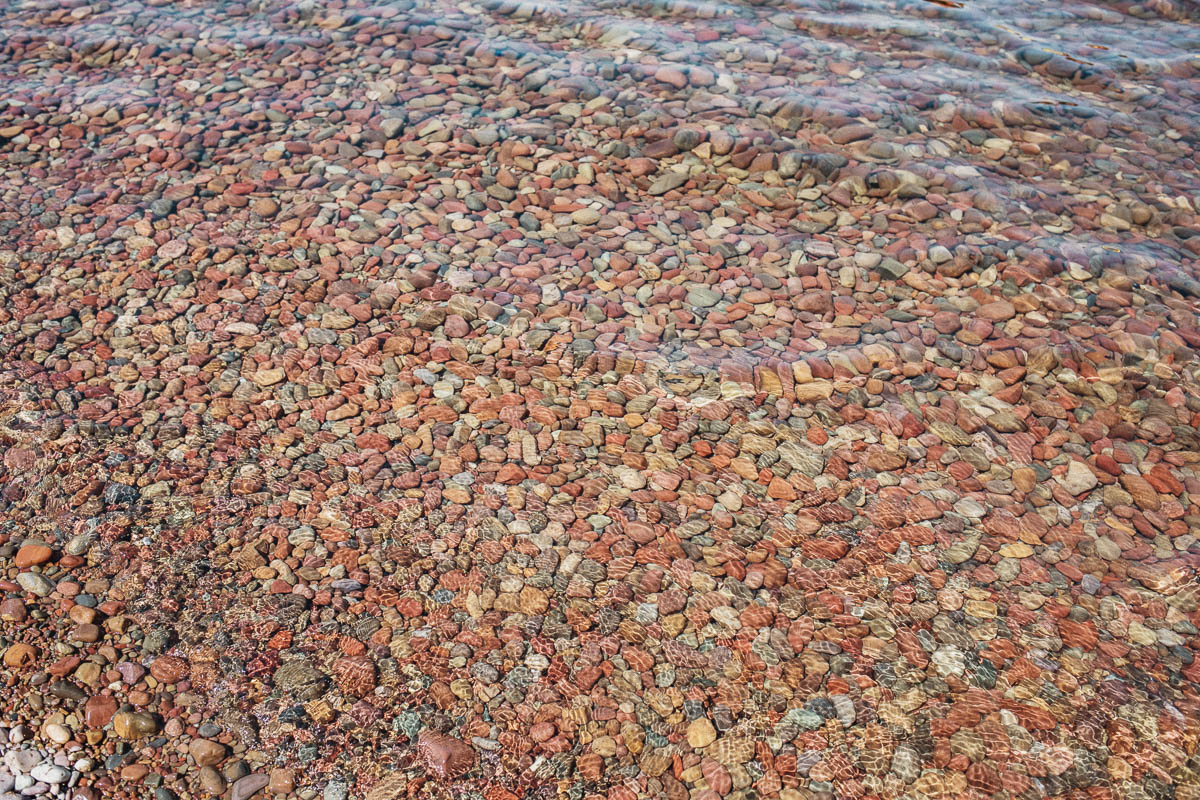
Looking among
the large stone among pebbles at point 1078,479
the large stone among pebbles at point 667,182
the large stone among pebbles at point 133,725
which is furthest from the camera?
the large stone among pebbles at point 667,182

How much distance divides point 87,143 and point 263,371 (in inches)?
129

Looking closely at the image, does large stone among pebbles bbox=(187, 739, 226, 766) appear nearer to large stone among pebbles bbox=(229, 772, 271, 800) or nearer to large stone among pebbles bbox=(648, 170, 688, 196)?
large stone among pebbles bbox=(229, 772, 271, 800)

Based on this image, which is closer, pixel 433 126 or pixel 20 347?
pixel 20 347

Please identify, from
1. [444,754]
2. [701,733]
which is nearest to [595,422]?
[701,733]

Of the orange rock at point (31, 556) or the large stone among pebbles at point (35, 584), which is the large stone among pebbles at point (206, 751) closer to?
the large stone among pebbles at point (35, 584)

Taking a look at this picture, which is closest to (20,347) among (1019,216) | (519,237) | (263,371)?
(263,371)

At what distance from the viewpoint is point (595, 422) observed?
189 inches

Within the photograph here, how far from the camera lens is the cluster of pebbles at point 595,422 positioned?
11.5ft

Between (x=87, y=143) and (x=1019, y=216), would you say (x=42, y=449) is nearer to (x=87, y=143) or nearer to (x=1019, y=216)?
(x=87, y=143)

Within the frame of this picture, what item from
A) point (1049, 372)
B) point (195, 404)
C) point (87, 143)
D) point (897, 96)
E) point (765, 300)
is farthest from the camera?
point (897, 96)

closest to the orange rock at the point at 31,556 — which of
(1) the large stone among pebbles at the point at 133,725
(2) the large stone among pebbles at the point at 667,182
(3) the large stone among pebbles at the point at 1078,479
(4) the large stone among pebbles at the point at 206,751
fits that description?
(1) the large stone among pebbles at the point at 133,725

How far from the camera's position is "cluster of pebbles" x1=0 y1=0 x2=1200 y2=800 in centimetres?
349

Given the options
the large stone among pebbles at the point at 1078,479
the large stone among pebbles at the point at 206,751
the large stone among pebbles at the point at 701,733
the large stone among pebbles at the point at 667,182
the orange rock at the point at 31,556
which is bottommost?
the orange rock at the point at 31,556

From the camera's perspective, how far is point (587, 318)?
5410 mm
